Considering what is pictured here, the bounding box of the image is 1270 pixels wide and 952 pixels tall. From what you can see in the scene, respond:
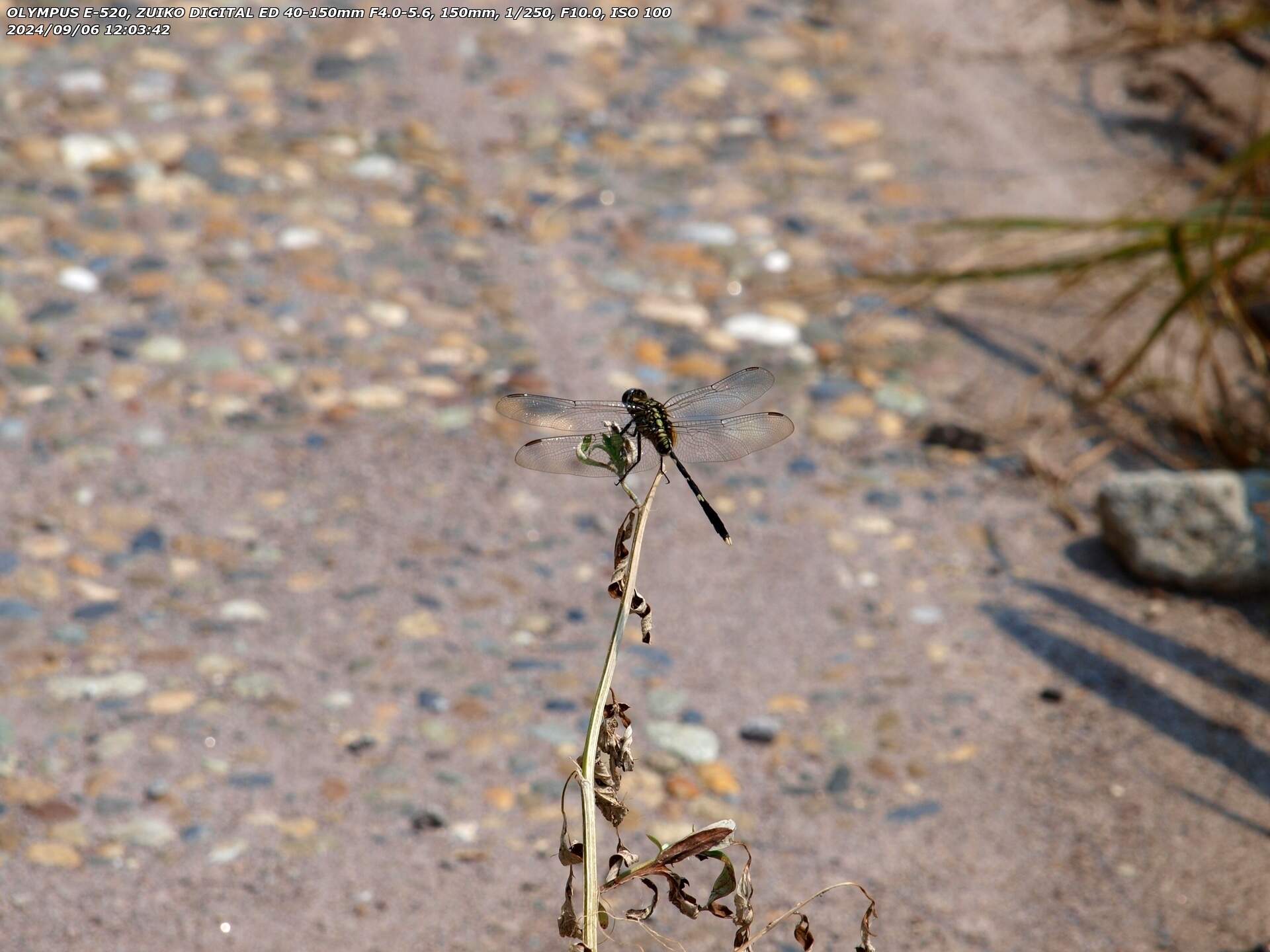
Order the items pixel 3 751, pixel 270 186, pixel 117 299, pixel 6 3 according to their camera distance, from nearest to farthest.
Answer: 1. pixel 3 751
2. pixel 117 299
3. pixel 270 186
4. pixel 6 3

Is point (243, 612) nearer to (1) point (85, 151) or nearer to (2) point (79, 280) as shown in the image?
(2) point (79, 280)

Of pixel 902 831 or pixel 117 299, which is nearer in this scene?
pixel 902 831

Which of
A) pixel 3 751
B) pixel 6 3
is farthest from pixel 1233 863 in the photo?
→ pixel 6 3

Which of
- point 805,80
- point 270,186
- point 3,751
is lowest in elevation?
point 3,751

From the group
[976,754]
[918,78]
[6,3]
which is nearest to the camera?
[976,754]

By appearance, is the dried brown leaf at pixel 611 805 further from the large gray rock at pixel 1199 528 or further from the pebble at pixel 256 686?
the large gray rock at pixel 1199 528

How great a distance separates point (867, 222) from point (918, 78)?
106 cm

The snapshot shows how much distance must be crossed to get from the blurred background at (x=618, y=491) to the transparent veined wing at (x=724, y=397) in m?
0.78

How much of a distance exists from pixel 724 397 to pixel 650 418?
0.25m

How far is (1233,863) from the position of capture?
2586mm

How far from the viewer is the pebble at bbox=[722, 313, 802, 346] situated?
13.3 ft

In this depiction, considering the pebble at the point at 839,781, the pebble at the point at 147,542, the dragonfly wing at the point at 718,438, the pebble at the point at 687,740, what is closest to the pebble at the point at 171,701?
the pebble at the point at 147,542

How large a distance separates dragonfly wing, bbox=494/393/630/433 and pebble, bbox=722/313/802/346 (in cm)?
158

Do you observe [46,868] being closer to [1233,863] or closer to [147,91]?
[1233,863]
